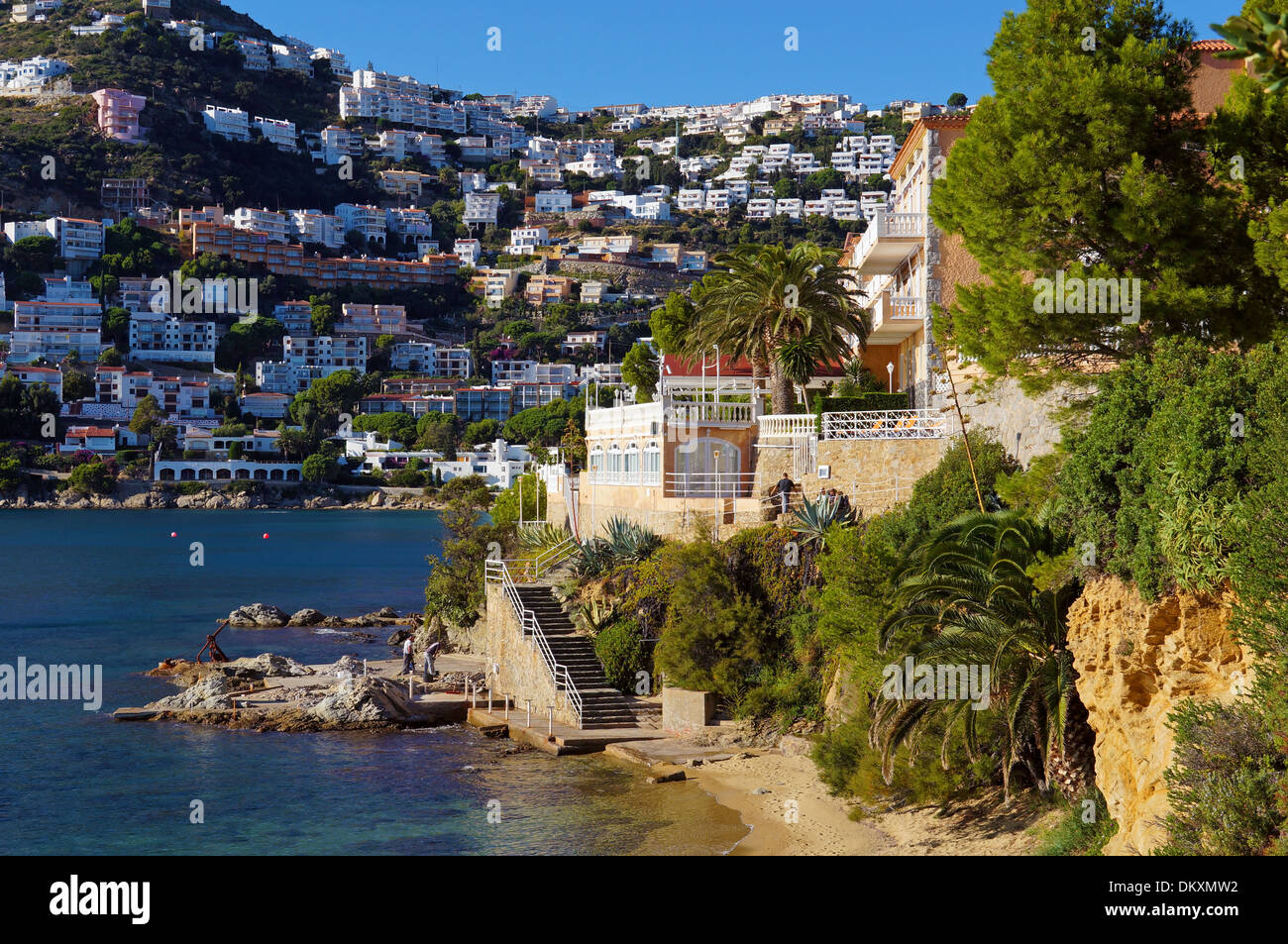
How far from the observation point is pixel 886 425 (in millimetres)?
25688

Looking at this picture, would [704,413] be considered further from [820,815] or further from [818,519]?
[820,815]

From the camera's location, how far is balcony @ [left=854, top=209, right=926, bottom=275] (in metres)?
31.2

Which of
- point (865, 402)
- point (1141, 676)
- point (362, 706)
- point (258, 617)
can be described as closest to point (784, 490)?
point (865, 402)

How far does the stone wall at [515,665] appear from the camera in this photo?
85.9 ft

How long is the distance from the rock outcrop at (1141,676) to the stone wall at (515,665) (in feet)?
48.1

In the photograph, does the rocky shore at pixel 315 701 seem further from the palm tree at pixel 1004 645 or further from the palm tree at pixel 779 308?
the palm tree at pixel 1004 645

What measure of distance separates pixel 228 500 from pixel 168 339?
155ft

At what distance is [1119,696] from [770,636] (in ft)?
41.9

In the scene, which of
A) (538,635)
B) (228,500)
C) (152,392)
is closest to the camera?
(538,635)

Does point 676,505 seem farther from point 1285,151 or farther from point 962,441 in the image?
point 1285,151

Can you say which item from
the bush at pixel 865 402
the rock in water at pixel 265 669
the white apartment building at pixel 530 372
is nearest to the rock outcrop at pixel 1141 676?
the bush at pixel 865 402

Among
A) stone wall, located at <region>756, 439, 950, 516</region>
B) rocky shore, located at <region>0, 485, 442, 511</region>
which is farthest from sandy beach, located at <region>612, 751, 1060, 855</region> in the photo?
rocky shore, located at <region>0, 485, 442, 511</region>
